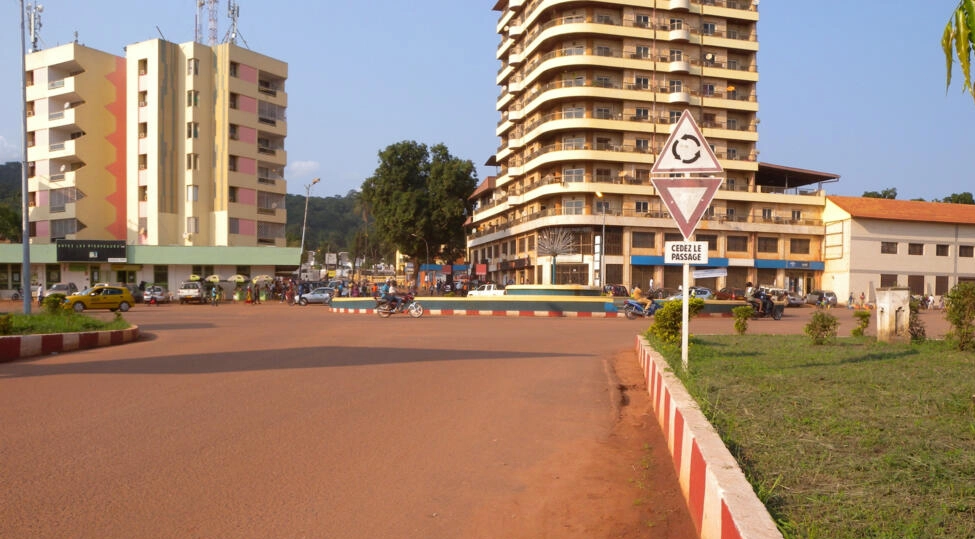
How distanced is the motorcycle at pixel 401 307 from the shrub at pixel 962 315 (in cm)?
2162

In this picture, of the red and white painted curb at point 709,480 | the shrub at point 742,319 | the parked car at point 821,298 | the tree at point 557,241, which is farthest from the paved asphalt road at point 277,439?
the parked car at point 821,298

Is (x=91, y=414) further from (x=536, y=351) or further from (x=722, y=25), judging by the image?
(x=722, y=25)

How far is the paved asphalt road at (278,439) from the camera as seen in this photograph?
4.54m

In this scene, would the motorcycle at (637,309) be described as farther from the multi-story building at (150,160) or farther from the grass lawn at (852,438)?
the multi-story building at (150,160)

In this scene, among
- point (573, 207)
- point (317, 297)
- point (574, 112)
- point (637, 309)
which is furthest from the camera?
point (574, 112)

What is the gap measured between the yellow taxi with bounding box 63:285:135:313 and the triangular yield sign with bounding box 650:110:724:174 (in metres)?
36.0

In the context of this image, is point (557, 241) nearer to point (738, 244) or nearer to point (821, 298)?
point (738, 244)

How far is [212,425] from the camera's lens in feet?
23.4

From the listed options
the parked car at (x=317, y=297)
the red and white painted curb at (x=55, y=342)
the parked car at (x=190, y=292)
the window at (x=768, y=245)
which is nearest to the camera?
the red and white painted curb at (x=55, y=342)

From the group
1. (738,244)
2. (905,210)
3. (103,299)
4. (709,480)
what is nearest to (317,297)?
(103,299)

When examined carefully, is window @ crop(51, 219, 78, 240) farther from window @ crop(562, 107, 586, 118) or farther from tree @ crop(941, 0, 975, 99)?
tree @ crop(941, 0, 975, 99)

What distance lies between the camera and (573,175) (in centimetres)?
5631

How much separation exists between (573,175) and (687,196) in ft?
158

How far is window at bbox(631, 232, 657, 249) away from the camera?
183ft
